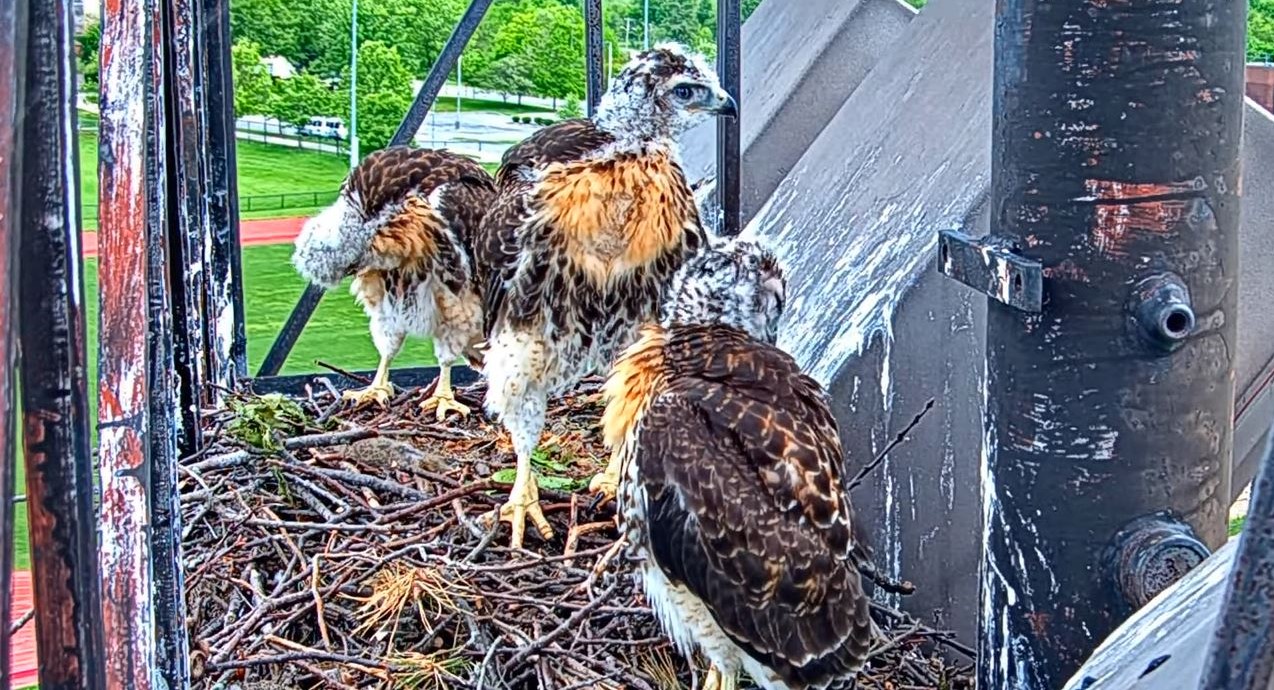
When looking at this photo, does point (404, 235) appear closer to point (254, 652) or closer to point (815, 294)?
point (815, 294)

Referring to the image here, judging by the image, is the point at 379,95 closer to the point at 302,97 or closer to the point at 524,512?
the point at 302,97

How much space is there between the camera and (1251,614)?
927 millimetres

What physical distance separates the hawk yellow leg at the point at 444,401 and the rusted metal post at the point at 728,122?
4.79ft

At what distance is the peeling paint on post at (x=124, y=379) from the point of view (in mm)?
1330

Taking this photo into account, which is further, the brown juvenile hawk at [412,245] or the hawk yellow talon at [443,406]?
the hawk yellow talon at [443,406]

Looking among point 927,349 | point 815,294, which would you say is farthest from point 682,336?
point 815,294

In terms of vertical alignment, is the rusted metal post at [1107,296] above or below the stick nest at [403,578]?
above

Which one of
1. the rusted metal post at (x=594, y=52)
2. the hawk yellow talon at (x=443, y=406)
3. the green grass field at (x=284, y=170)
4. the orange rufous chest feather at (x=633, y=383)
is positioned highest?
the rusted metal post at (x=594, y=52)

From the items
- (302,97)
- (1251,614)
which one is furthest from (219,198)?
(1251,614)

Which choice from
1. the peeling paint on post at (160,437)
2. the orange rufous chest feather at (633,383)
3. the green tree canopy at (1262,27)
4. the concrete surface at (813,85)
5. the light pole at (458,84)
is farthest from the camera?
the light pole at (458,84)

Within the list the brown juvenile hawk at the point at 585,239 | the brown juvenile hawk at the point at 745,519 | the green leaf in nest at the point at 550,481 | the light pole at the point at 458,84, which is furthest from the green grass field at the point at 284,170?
the brown juvenile hawk at the point at 745,519

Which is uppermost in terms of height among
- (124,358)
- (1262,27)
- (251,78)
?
(1262,27)

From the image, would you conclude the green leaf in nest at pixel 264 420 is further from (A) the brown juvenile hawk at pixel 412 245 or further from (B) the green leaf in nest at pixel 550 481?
(B) the green leaf in nest at pixel 550 481

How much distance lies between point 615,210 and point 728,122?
0.81 meters
